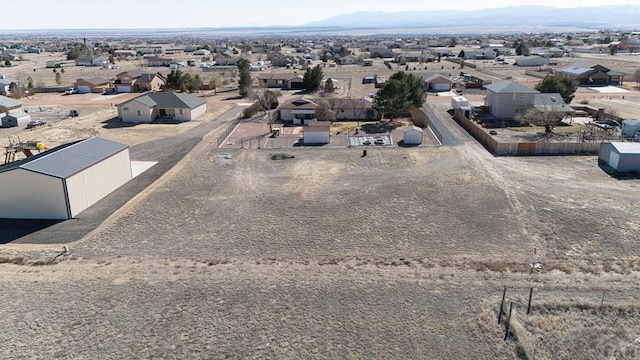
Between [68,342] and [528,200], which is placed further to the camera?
[528,200]

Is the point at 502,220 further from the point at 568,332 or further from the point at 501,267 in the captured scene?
the point at 568,332

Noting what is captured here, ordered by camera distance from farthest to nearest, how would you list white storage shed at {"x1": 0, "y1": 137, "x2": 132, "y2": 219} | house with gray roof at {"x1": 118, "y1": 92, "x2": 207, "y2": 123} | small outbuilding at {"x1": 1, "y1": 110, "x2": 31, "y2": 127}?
house with gray roof at {"x1": 118, "y1": 92, "x2": 207, "y2": 123}
small outbuilding at {"x1": 1, "y1": 110, "x2": 31, "y2": 127}
white storage shed at {"x1": 0, "y1": 137, "x2": 132, "y2": 219}

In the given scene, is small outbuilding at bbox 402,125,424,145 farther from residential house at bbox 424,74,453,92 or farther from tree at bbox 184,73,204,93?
tree at bbox 184,73,204,93

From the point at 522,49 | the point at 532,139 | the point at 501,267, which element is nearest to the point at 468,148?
the point at 532,139

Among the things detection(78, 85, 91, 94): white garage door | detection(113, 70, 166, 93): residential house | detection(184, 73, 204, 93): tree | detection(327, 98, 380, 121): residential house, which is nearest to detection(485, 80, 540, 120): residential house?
detection(327, 98, 380, 121): residential house

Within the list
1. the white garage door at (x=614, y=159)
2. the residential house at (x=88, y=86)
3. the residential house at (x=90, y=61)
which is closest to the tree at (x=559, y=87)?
the white garage door at (x=614, y=159)

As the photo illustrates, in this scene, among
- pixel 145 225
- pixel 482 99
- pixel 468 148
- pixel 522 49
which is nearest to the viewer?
pixel 145 225

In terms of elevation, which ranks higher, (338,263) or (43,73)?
(43,73)
